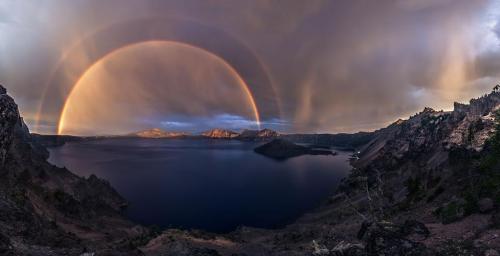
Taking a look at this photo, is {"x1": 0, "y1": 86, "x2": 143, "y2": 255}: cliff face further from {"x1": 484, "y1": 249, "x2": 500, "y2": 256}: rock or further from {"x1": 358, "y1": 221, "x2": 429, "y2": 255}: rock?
{"x1": 484, "y1": 249, "x2": 500, "y2": 256}: rock

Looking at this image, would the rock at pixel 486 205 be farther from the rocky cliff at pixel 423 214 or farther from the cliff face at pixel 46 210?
the cliff face at pixel 46 210

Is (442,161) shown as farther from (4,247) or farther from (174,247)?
(4,247)

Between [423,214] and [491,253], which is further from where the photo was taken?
[423,214]

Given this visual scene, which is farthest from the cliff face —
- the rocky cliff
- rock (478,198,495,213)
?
rock (478,198,495,213)

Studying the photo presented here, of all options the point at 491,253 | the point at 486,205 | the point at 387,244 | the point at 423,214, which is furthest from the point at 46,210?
the point at 486,205

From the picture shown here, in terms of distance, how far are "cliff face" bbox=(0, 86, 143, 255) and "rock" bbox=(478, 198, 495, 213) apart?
111 feet

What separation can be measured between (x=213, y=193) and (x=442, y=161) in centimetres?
11173

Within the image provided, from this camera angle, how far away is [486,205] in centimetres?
2962

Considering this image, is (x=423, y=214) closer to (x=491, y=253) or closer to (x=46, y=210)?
(x=491, y=253)

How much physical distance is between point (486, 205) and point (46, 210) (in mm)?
73465

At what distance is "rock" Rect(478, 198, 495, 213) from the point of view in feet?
95.6

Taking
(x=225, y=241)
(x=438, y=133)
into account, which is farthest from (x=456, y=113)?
(x=225, y=241)

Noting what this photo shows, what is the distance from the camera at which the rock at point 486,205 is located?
29.1 meters

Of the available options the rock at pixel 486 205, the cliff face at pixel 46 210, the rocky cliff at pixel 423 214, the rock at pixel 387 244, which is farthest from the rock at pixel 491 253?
the cliff face at pixel 46 210
